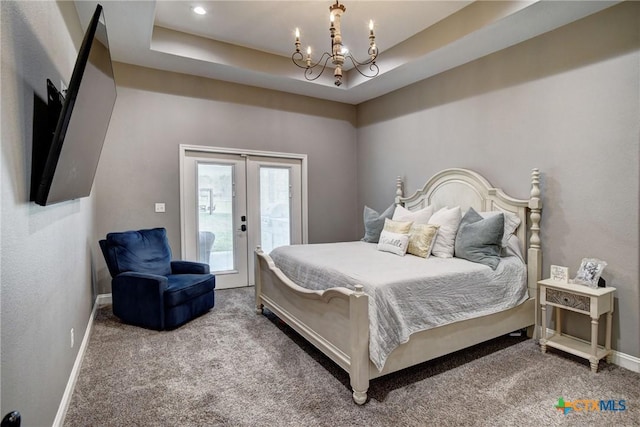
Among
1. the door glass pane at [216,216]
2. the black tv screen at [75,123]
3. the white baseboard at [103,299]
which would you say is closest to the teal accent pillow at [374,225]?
the door glass pane at [216,216]

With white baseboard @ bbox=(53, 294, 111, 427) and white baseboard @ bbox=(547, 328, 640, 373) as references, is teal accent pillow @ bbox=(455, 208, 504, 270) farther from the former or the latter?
white baseboard @ bbox=(53, 294, 111, 427)

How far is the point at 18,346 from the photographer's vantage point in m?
1.29

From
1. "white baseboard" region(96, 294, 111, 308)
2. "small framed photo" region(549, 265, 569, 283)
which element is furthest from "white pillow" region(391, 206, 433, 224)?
"white baseboard" region(96, 294, 111, 308)

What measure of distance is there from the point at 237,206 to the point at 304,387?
297cm

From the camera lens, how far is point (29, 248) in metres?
1.46

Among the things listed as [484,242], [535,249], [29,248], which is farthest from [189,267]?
[535,249]

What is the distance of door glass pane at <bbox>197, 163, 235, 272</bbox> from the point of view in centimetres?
458

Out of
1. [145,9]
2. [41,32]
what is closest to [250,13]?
[145,9]

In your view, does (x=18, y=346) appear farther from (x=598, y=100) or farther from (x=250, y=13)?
(x=598, y=100)

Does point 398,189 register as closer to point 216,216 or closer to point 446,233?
point 446,233

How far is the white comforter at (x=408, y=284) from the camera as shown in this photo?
2184 millimetres

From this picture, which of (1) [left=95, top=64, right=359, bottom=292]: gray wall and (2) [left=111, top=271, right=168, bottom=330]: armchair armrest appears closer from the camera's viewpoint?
(2) [left=111, top=271, right=168, bottom=330]: armchair armrest

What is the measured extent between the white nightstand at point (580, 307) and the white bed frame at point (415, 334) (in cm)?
24

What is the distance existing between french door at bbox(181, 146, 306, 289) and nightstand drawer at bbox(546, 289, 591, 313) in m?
3.34
